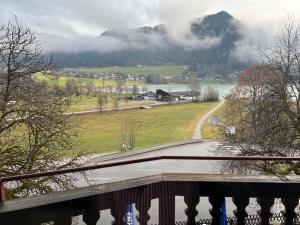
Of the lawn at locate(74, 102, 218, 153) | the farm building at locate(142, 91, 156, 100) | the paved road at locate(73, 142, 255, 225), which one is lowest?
the lawn at locate(74, 102, 218, 153)

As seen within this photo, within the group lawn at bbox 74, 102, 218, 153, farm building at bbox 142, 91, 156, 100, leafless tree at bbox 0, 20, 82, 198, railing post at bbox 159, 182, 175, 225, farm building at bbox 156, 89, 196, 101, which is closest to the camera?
railing post at bbox 159, 182, 175, 225

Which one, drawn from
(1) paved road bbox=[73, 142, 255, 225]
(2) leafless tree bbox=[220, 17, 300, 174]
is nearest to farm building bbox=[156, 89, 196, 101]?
(2) leafless tree bbox=[220, 17, 300, 174]

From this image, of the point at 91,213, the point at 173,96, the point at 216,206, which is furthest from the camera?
the point at 173,96

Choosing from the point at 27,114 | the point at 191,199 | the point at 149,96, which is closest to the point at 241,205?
the point at 191,199

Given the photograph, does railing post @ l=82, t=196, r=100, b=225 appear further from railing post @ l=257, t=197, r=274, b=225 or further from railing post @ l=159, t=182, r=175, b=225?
railing post @ l=257, t=197, r=274, b=225

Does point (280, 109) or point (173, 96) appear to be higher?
point (280, 109)

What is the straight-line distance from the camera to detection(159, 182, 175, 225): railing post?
4582 millimetres

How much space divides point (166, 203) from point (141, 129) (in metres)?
78.2

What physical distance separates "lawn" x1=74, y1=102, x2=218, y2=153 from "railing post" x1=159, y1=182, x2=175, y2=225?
43.7 m

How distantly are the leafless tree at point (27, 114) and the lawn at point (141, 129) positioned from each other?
30709 millimetres

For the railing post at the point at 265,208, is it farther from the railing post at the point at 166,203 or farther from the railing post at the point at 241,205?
the railing post at the point at 166,203

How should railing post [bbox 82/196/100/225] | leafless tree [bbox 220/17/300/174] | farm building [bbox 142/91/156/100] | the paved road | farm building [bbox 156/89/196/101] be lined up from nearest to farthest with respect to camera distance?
railing post [bbox 82/196/100/225] < the paved road < leafless tree [bbox 220/17/300/174] < farm building [bbox 156/89/196/101] < farm building [bbox 142/91/156/100]

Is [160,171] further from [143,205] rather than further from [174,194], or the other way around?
[143,205]

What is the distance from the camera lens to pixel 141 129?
271ft
